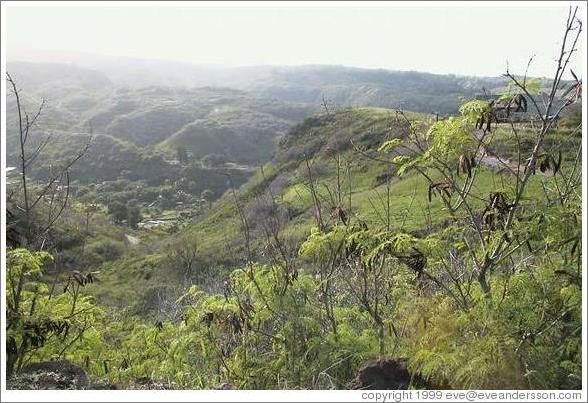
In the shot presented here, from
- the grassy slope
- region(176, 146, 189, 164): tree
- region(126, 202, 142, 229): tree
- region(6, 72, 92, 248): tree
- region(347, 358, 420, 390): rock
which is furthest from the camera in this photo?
region(176, 146, 189, 164): tree

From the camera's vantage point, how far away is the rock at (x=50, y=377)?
14.0 ft

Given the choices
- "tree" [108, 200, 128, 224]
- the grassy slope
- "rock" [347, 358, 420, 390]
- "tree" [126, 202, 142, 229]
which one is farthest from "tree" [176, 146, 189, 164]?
"rock" [347, 358, 420, 390]

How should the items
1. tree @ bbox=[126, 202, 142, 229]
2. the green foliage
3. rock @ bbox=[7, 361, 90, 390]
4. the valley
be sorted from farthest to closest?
tree @ bbox=[126, 202, 142, 229] → the green foliage → rock @ bbox=[7, 361, 90, 390] → the valley

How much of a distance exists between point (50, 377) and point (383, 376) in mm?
2201

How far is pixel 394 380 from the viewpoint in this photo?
388 centimetres

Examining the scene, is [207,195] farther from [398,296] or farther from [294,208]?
[398,296]

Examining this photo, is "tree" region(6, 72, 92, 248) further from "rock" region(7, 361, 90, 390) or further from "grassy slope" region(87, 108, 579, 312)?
"grassy slope" region(87, 108, 579, 312)

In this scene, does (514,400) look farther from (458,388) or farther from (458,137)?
(458,137)

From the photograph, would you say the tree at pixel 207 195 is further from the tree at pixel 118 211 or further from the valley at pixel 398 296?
the valley at pixel 398 296

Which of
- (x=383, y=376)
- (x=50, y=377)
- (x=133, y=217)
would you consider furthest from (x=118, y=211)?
(x=383, y=376)

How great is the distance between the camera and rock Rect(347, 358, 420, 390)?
12.6 feet

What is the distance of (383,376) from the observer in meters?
3.89

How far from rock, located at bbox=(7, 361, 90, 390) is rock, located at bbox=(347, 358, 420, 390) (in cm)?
182

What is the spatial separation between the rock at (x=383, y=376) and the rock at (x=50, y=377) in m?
1.82
